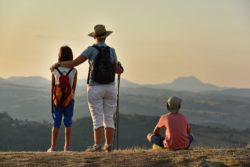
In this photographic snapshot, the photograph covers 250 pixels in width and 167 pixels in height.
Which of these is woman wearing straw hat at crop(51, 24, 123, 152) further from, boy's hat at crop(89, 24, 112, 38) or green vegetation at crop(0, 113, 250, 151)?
green vegetation at crop(0, 113, 250, 151)

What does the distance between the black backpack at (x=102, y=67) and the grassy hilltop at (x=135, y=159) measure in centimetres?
148

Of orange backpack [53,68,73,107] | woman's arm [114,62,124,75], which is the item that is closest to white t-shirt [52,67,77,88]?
orange backpack [53,68,73,107]

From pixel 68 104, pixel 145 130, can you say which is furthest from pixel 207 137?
pixel 68 104

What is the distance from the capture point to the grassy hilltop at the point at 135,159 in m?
10.0

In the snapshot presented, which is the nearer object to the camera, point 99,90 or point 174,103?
point 174,103

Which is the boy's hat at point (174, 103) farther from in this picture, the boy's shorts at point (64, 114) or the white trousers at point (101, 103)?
the boy's shorts at point (64, 114)

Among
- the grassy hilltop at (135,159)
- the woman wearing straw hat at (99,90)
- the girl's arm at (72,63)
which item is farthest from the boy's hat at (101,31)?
the grassy hilltop at (135,159)

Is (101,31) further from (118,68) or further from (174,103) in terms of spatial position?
(174,103)

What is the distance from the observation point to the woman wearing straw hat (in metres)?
11.4

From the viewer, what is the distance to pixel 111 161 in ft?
33.5

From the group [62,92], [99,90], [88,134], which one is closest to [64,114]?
[62,92]

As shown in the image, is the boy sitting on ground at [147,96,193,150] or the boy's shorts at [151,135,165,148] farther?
the boy's shorts at [151,135,165,148]

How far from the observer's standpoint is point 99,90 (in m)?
11.5

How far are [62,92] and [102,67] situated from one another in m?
1.05
